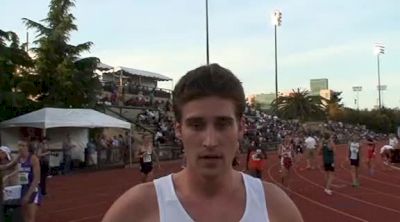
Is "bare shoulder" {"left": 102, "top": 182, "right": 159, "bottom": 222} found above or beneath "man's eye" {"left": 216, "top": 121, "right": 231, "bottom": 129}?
beneath

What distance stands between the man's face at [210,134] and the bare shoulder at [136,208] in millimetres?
162

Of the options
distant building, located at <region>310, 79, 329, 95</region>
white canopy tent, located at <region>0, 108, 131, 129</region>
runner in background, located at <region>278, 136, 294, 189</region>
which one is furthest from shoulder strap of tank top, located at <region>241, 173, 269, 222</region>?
distant building, located at <region>310, 79, 329, 95</region>

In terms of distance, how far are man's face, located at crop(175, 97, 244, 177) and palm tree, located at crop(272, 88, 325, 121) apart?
82.1 metres

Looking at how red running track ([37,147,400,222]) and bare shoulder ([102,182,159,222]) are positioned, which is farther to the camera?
red running track ([37,147,400,222])

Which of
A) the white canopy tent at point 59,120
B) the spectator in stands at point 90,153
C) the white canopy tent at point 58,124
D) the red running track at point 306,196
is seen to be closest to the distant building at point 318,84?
the spectator in stands at point 90,153

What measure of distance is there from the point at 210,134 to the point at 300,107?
8396 cm

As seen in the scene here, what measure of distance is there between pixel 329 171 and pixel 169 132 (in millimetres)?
19077

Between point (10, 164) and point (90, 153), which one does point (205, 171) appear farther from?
point (90, 153)

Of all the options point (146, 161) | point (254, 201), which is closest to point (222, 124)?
point (254, 201)

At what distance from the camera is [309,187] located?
715 inches

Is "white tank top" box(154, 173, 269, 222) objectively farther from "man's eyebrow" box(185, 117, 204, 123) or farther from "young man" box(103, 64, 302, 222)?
"man's eyebrow" box(185, 117, 204, 123)

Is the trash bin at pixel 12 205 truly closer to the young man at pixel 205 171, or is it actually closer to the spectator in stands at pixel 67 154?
the young man at pixel 205 171

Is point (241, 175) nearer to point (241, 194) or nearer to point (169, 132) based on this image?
point (241, 194)

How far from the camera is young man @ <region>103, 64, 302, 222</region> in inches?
76.6
